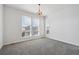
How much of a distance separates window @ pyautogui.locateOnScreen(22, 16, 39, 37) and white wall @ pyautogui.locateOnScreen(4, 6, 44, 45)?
438 millimetres

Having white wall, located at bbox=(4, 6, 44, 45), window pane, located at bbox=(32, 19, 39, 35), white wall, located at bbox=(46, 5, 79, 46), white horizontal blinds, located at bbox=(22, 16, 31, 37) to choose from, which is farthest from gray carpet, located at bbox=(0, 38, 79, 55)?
window pane, located at bbox=(32, 19, 39, 35)

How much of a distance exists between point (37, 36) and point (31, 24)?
3.61 feet

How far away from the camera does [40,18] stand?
5945 mm

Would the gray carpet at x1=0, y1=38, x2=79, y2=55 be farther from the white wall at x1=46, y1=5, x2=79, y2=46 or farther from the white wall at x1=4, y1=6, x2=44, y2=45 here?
the white wall at x1=46, y1=5, x2=79, y2=46

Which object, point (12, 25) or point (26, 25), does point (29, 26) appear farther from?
point (12, 25)

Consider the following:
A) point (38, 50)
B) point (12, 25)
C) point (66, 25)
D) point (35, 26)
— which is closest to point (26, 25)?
point (35, 26)

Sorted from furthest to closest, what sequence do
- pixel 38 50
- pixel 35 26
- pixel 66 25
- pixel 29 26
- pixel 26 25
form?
pixel 35 26
pixel 29 26
pixel 26 25
pixel 66 25
pixel 38 50

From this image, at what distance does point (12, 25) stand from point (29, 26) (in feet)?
4.63

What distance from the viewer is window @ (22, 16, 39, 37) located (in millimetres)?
4898

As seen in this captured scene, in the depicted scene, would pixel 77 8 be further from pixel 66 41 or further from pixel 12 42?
pixel 12 42

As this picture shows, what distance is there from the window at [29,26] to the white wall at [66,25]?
1214 millimetres

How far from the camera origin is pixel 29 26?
5.25m
